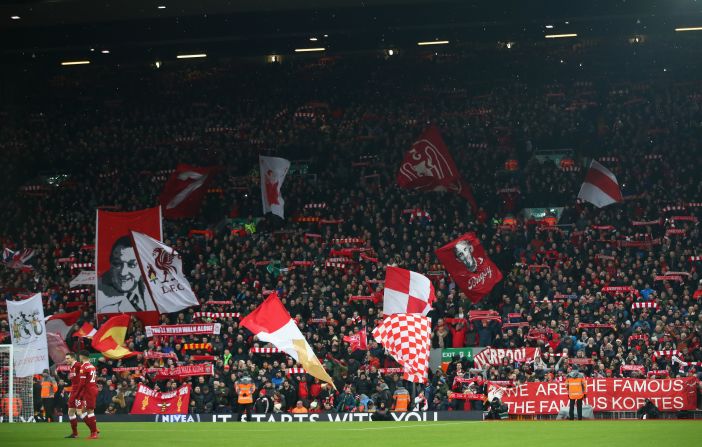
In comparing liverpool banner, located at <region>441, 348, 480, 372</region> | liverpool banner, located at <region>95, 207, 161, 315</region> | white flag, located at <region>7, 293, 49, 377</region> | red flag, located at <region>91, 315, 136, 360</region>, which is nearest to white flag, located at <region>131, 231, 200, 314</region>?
liverpool banner, located at <region>95, 207, 161, 315</region>

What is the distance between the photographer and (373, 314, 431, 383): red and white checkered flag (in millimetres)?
34062

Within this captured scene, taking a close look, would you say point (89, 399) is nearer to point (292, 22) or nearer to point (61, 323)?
point (61, 323)

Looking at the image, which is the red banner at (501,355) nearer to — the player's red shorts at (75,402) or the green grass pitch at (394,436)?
the green grass pitch at (394,436)

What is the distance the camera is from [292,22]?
54094 millimetres

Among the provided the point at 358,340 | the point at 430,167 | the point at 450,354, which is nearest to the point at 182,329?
the point at 358,340

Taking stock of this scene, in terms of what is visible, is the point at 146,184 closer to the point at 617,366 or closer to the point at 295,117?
the point at 295,117

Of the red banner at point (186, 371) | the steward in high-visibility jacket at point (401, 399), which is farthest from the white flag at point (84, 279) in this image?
the steward in high-visibility jacket at point (401, 399)

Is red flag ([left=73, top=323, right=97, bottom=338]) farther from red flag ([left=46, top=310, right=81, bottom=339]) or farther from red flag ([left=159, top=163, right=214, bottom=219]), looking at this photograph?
red flag ([left=159, top=163, right=214, bottom=219])

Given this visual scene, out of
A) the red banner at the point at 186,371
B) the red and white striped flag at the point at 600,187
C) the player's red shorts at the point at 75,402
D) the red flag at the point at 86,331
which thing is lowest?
the red banner at the point at 186,371

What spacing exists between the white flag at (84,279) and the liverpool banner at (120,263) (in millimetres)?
3591

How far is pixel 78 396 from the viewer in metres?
25.2

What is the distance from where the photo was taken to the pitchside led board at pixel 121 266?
43.8m

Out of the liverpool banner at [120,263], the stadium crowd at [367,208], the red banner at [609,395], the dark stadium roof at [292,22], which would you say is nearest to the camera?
the red banner at [609,395]

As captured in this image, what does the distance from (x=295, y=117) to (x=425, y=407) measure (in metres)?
27.5
